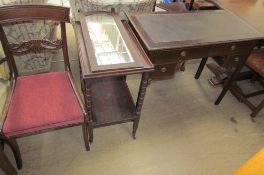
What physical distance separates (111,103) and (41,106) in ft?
1.77

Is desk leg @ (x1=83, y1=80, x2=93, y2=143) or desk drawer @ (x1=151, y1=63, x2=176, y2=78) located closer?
desk leg @ (x1=83, y1=80, x2=93, y2=143)

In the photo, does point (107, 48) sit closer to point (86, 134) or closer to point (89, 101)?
point (89, 101)

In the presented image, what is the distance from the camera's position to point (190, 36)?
147cm

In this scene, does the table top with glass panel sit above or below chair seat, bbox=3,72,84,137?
above

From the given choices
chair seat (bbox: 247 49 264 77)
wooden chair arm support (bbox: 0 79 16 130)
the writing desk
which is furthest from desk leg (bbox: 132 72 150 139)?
chair seat (bbox: 247 49 264 77)

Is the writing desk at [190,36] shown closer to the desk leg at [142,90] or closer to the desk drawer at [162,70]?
the desk drawer at [162,70]

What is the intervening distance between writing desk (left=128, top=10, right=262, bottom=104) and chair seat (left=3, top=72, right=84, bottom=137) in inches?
24.0

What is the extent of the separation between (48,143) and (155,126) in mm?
925

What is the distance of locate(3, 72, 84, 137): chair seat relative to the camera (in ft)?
4.11

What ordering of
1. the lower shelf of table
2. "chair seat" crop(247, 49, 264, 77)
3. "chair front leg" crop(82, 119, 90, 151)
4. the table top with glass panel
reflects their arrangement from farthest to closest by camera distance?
"chair seat" crop(247, 49, 264, 77) → the lower shelf of table → "chair front leg" crop(82, 119, 90, 151) → the table top with glass panel

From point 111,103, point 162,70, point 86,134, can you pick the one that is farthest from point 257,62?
point 86,134

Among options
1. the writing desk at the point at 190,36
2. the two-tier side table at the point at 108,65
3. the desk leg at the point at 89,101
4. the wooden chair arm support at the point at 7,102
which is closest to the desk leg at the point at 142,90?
the two-tier side table at the point at 108,65

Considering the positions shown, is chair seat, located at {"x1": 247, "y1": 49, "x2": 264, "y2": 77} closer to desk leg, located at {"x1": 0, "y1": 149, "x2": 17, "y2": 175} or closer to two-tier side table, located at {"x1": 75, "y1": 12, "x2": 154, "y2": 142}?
two-tier side table, located at {"x1": 75, "y1": 12, "x2": 154, "y2": 142}

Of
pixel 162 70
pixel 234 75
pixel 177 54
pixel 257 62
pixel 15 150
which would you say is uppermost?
pixel 177 54
